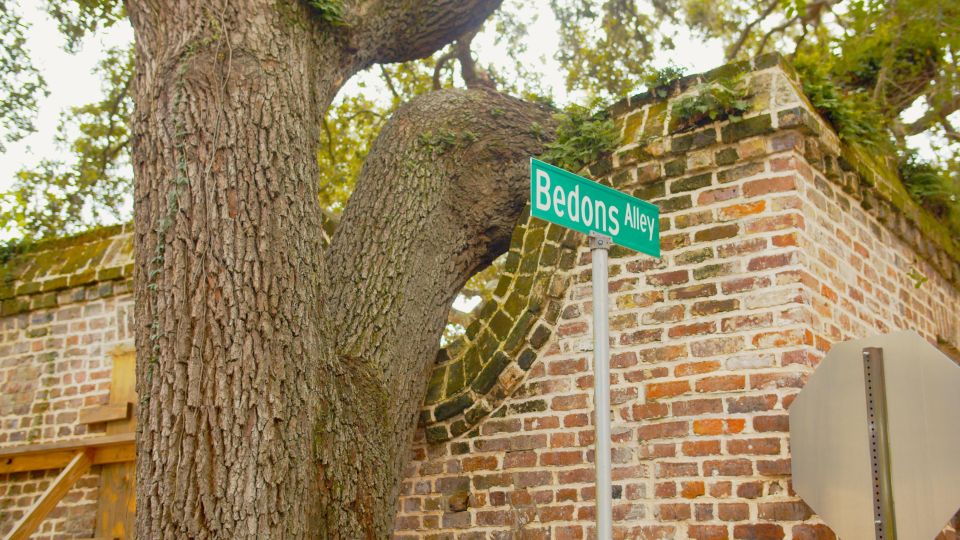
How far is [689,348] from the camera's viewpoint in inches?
191

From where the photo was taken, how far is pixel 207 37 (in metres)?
4.79

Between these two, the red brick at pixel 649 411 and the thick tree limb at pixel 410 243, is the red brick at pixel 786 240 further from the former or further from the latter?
the thick tree limb at pixel 410 243

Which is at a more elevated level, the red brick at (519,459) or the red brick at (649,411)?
the red brick at (649,411)

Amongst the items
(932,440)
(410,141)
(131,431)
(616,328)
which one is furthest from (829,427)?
(131,431)

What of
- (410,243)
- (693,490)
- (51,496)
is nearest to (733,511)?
(693,490)

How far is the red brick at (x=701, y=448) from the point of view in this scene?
4.62 meters

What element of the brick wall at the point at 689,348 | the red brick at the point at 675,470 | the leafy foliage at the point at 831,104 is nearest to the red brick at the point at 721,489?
the brick wall at the point at 689,348

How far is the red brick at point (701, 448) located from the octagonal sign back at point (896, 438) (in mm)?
802

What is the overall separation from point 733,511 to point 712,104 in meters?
2.08

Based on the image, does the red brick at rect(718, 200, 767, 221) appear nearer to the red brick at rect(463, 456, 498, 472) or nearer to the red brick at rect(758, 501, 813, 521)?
the red brick at rect(758, 501, 813, 521)

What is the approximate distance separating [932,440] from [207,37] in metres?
3.73

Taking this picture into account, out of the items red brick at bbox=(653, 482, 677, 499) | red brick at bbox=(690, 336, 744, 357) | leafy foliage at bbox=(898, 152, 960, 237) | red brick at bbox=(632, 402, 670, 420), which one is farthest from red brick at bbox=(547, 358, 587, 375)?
leafy foliage at bbox=(898, 152, 960, 237)

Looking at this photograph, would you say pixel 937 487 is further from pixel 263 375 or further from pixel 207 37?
pixel 207 37

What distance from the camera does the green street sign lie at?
3229mm
